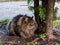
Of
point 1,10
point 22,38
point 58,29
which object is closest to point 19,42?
point 22,38

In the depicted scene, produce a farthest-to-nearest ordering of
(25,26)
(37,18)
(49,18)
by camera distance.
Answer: (37,18)
(25,26)
(49,18)

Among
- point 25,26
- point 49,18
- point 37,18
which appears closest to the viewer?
point 49,18

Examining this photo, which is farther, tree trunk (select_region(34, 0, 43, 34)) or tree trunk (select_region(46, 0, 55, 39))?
tree trunk (select_region(34, 0, 43, 34))

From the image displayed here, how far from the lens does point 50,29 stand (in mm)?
4480

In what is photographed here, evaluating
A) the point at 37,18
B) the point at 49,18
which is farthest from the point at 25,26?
the point at 49,18

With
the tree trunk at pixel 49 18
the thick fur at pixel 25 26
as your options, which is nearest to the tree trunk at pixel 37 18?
the thick fur at pixel 25 26

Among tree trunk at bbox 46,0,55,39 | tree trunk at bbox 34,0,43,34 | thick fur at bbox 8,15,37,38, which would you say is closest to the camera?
tree trunk at bbox 46,0,55,39

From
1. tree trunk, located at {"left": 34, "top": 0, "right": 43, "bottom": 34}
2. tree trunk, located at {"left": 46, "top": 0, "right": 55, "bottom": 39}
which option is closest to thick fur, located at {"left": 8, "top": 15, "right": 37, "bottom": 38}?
tree trunk, located at {"left": 34, "top": 0, "right": 43, "bottom": 34}

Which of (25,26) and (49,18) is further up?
(49,18)

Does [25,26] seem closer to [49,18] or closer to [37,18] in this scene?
[37,18]

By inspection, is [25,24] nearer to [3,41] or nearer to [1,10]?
[3,41]

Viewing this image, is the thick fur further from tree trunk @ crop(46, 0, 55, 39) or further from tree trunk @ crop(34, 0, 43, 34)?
tree trunk @ crop(46, 0, 55, 39)

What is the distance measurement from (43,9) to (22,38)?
72cm

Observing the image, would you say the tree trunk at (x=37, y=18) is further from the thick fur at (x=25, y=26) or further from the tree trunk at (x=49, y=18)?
the tree trunk at (x=49, y=18)
